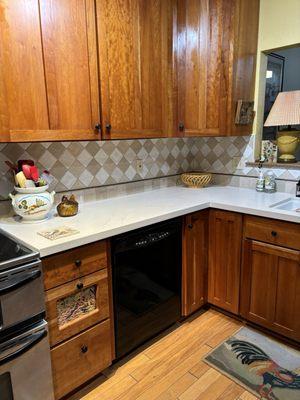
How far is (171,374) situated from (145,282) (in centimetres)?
57

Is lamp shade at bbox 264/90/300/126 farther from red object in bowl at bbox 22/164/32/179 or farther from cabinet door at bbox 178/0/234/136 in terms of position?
red object in bowl at bbox 22/164/32/179

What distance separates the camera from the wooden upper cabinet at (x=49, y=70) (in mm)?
1399

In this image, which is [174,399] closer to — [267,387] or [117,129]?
[267,387]

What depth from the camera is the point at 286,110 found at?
2.20 metres

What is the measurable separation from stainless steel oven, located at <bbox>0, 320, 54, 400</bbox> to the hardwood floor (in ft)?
1.25

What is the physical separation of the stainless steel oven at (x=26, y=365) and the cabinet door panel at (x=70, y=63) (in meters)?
1.01

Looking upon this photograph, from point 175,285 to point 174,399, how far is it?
0.67 metres

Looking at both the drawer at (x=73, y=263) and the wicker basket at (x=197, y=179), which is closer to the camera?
the drawer at (x=73, y=263)

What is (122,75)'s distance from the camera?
1817 mm

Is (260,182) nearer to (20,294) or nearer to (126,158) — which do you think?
(126,158)

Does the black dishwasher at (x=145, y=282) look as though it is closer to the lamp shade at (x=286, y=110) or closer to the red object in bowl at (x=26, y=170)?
the red object in bowl at (x=26, y=170)

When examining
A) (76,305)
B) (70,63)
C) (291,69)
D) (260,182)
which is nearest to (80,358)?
(76,305)

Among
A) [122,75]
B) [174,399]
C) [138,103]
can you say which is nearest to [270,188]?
[138,103]

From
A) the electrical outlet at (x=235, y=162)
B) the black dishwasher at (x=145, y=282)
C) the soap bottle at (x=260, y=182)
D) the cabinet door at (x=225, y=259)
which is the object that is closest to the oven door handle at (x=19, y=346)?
the black dishwasher at (x=145, y=282)
